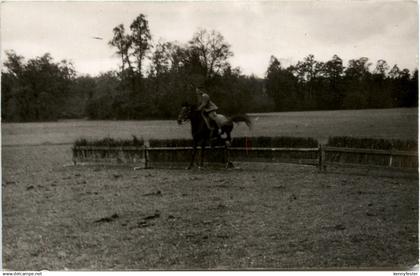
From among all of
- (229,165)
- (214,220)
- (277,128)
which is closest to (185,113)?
(229,165)

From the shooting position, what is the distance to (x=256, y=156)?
48.2 ft

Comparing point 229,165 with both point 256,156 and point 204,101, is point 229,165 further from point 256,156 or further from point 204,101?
point 204,101

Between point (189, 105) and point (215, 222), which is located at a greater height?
point (189, 105)

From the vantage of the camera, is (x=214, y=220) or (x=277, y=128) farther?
(x=277, y=128)

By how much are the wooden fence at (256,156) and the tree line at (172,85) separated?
1.69m

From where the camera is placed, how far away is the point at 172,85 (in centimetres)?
3122

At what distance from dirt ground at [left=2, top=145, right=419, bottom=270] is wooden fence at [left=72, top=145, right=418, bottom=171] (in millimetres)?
442

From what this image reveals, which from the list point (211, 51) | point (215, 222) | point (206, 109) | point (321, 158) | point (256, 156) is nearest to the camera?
point (215, 222)

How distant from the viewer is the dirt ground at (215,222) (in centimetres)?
657

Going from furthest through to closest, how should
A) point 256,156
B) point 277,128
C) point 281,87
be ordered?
point 277,128 → point 281,87 → point 256,156

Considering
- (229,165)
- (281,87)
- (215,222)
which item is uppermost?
(281,87)

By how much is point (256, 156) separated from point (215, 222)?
677 centimetres

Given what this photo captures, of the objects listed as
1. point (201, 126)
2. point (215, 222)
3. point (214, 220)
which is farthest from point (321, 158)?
point (215, 222)

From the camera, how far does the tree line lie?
18.7 meters
